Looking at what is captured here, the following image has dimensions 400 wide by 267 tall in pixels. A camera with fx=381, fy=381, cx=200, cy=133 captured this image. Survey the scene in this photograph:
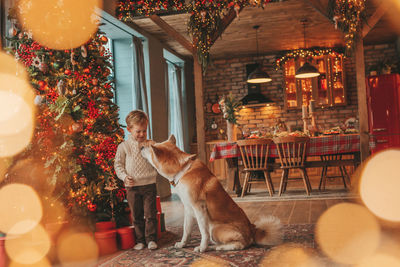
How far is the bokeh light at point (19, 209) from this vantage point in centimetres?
299

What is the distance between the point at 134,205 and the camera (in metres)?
3.17

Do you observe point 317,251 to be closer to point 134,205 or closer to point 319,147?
point 134,205

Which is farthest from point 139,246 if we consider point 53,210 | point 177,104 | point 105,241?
point 177,104

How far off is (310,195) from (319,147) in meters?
0.71

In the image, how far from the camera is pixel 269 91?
9352 millimetres

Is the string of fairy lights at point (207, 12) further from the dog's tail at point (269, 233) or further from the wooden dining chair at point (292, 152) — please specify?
the dog's tail at point (269, 233)

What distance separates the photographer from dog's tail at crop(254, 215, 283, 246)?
2818 millimetres

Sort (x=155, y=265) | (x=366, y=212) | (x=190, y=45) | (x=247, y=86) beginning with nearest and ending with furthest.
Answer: (x=155, y=265) → (x=366, y=212) → (x=190, y=45) → (x=247, y=86)

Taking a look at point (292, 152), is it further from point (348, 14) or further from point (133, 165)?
point (133, 165)

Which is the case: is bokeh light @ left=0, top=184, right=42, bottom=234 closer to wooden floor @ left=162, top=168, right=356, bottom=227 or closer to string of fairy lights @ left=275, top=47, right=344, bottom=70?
wooden floor @ left=162, top=168, right=356, bottom=227

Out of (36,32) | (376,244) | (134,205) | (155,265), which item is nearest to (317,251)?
(376,244)

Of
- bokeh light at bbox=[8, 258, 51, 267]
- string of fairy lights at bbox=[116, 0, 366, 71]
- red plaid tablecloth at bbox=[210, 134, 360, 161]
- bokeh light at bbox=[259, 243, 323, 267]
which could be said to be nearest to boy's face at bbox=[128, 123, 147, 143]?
bokeh light at bbox=[8, 258, 51, 267]

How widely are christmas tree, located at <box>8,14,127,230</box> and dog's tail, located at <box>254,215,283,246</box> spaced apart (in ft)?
4.25

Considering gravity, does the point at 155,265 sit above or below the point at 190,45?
below
